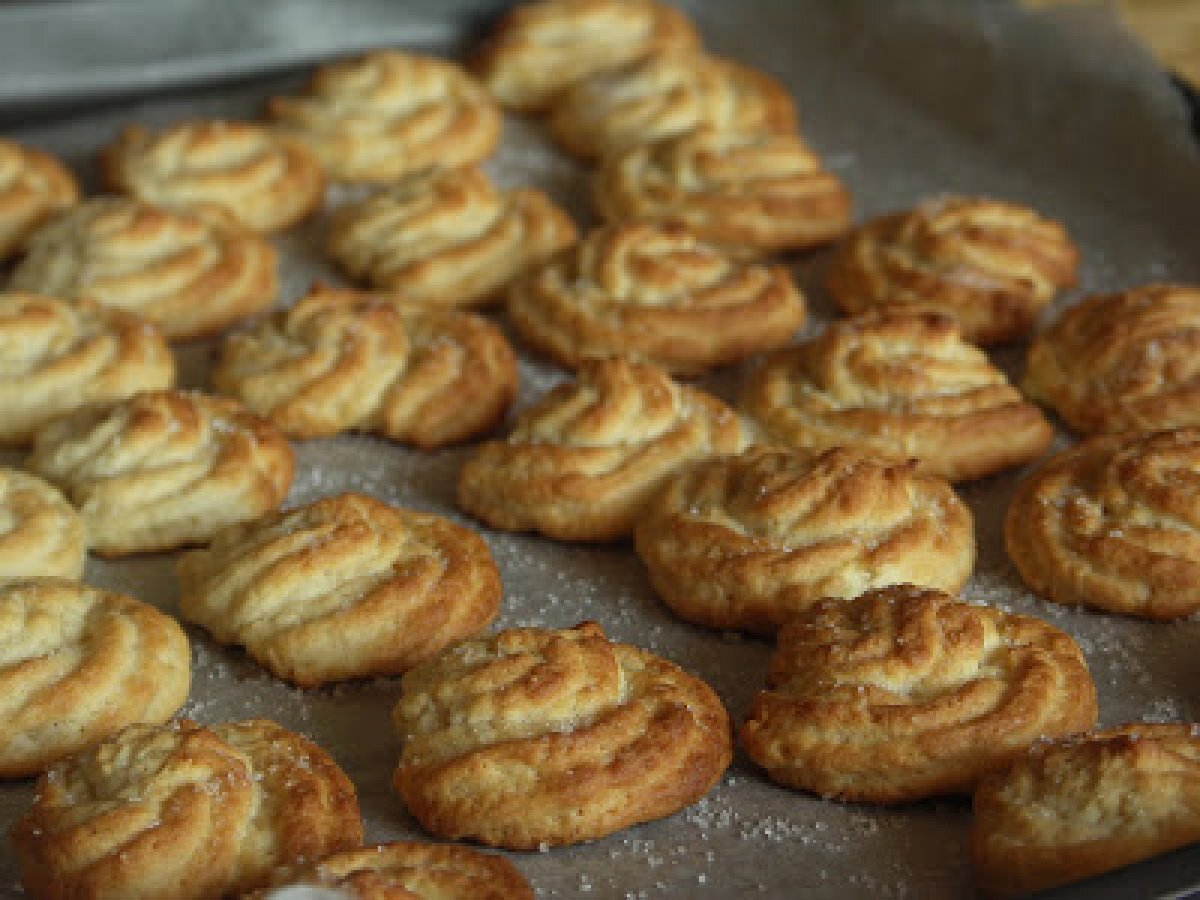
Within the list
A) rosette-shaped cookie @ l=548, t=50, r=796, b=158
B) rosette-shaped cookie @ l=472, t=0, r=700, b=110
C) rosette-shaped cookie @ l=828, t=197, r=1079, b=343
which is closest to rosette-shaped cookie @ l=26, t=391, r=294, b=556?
rosette-shaped cookie @ l=828, t=197, r=1079, b=343

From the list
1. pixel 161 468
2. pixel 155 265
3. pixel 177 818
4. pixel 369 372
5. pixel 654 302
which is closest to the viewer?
pixel 177 818

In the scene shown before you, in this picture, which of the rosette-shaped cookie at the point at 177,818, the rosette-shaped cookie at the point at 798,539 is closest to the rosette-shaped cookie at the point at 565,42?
the rosette-shaped cookie at the point at 798,539

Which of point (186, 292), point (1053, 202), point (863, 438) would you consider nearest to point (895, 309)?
point (863, 438)

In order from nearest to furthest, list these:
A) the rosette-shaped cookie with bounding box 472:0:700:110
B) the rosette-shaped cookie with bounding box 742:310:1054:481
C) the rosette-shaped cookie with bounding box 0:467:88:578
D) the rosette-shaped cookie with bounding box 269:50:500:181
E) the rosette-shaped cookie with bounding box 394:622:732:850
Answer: the rosette-shaped cookie with bounding box 394:622:732:850
the rosette-shaped cookie with bounding box 0:467:88:578
the rosette-shaped cookie with bounding box 742:310:1054:481
the rosette-shaped cookie with bounding box 269:50:500:181
the rosette-shaped cookie with bounding box 472:0:700:110

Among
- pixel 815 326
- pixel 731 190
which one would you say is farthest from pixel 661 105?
pixel 815 326

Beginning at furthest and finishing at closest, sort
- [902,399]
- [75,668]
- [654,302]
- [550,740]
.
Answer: [654,302], [902,399], [75,668], [550,740]

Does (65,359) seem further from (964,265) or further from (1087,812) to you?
(1087,812)

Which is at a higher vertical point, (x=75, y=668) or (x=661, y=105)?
(x=661, y=105)

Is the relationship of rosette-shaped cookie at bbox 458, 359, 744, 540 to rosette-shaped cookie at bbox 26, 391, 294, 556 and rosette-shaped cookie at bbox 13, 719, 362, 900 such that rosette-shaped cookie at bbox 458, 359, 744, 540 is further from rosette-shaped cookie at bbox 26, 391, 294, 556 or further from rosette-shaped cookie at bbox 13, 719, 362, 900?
rosette-shaped cookie at bbox 13, 719, 362, 900
